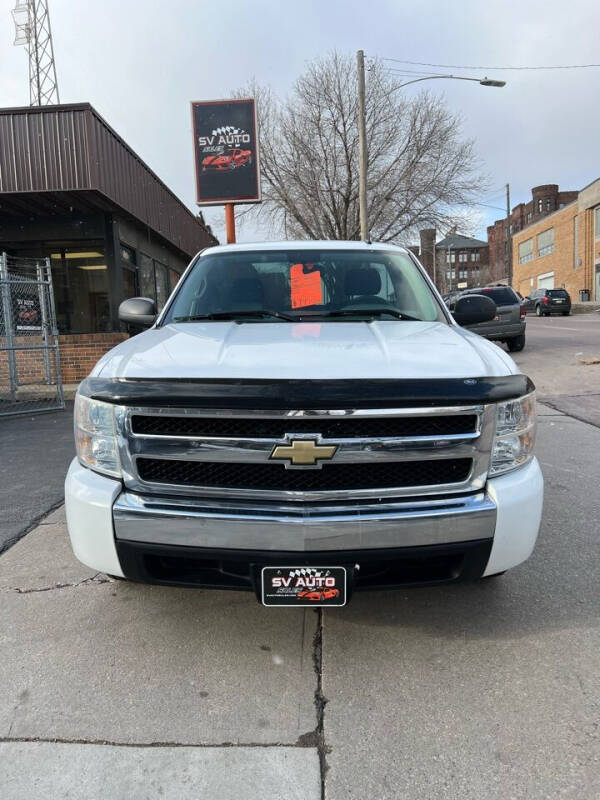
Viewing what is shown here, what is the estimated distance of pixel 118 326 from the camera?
1221 centimetres

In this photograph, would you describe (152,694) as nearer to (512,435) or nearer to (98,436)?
(98,436)

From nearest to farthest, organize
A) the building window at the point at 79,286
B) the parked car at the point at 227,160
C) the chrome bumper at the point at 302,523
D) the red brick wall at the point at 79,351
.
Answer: the chrome bumper at the point at 302,523
the red brick wall at the point at 79,351
the building window at the point at 79,286
the parked car at the point at 227,160

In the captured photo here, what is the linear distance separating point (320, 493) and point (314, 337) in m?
0.84

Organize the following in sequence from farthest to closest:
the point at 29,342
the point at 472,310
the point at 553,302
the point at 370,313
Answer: the point at 553,302, the point at 29,342, the point at 472,310, the point at 370,313

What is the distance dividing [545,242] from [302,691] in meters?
58.7

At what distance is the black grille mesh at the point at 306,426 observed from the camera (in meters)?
2.17

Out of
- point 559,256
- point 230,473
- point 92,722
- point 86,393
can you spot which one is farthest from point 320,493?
point 559,256

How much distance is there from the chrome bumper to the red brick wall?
405 inches

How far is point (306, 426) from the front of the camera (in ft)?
7.15

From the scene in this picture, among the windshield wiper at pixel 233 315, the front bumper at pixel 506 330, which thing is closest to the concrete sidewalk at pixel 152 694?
the windshield wiper at pixel 233 315

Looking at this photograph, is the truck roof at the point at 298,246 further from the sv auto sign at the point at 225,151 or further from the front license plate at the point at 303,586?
the sv auto sign at the point at 225,151

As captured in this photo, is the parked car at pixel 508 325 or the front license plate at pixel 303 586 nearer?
the front license plate at pixel 303 586

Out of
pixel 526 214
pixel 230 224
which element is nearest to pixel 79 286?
pixel 230 224

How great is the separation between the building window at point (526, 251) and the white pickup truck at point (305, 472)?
205ft
